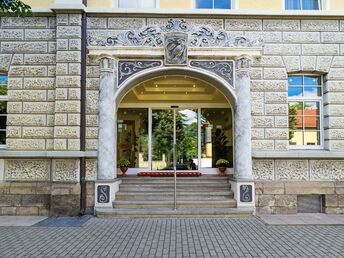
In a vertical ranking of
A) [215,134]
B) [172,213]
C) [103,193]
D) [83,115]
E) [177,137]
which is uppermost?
[83,115]

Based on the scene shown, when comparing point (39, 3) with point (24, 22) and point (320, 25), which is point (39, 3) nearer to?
point (24, 22)

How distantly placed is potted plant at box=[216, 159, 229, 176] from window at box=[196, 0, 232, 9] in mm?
5492

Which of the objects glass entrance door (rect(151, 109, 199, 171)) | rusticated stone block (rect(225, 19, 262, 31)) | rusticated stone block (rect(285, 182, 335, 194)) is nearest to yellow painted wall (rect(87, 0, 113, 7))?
rusticated stone block (rect(225, 19, 262, 31))

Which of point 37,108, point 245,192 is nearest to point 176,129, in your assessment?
point 245,192

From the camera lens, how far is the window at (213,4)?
1002cm

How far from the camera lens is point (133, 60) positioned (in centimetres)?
941

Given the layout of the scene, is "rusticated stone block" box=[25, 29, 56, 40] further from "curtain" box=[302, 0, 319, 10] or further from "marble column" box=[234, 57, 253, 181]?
"curtain" box=[302, 0, 319, 10]

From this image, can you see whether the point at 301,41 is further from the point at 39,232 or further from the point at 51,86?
the point at 39,232

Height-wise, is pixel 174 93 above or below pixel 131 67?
below

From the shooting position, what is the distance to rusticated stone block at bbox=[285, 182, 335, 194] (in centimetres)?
913

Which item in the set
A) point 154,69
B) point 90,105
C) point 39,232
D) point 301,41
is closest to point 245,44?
point 301,41

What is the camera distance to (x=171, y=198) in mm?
9453

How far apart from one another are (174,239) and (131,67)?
514cm

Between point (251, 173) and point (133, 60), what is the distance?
4755mm
